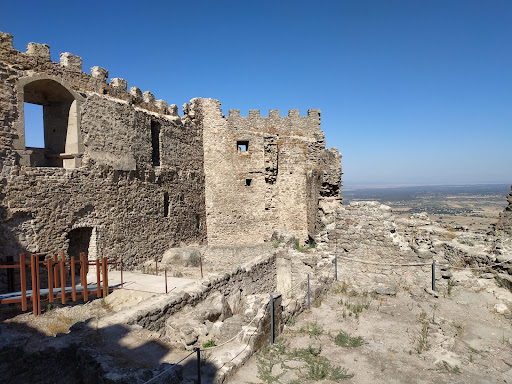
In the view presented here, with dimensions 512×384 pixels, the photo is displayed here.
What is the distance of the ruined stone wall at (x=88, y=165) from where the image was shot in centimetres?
1004

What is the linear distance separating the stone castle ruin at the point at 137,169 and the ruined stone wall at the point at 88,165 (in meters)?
0.03

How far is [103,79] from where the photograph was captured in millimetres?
12773

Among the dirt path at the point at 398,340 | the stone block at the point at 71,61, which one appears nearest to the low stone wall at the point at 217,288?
the dirt path at the point at 398,340

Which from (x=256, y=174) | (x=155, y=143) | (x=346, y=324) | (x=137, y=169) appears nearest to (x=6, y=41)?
(x=137, y=169)

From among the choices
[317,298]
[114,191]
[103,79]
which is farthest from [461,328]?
[103,79]

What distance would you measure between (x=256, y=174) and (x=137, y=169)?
22.5ft

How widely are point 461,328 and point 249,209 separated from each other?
40.5 ft

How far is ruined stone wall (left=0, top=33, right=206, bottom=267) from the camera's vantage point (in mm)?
10039

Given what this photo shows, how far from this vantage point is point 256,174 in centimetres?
1911

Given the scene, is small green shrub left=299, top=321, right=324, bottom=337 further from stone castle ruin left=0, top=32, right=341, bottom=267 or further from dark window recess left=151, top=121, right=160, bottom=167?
dark window recess left=151, top=121, right=160, bottom=167

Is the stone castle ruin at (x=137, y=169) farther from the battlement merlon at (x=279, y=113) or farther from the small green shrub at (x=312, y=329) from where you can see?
the small green shrub at (x=312, y=329)

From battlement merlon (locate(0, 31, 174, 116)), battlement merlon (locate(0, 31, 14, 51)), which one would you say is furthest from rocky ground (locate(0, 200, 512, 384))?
battlement merlon (locate(0, 31, 14, 51))

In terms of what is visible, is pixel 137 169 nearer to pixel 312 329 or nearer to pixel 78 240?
pixel 78 240

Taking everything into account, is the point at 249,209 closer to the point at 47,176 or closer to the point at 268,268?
the point at 268,268
